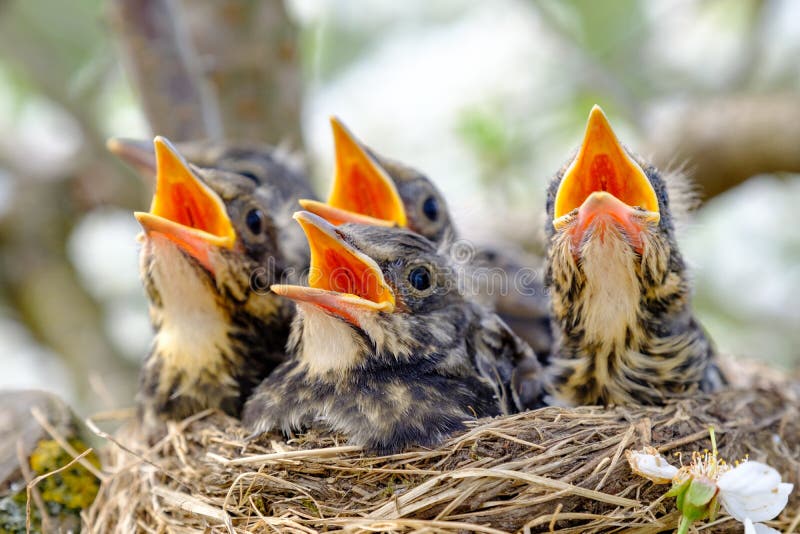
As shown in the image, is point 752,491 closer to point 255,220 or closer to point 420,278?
point 420,278

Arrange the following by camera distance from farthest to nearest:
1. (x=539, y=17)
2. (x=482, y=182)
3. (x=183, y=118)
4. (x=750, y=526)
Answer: (x=482, y=182) → (x=539, y=17) → (x=183, y=118) → (x=750, y=526)

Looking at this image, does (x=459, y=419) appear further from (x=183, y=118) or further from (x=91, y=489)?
(x=183, y=118)

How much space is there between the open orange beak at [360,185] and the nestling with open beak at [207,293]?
0.30 meters

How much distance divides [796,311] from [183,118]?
4036 mm

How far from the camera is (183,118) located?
8.86 feet

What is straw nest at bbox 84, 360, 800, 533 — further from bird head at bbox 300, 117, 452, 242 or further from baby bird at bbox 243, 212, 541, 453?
bird head at bbox 300, 117, 452, 242

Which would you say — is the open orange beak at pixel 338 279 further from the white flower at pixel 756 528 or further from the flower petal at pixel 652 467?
the white flower at pixel 756 528

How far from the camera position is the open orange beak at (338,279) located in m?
1.73

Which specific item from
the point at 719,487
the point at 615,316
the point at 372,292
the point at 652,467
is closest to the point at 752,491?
the point at 719,487

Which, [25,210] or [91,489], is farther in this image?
[25,210]

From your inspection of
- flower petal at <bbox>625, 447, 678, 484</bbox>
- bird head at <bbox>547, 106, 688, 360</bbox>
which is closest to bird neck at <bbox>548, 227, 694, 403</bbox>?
bird head at <bbox>547, 106, 688, 360</bbox>

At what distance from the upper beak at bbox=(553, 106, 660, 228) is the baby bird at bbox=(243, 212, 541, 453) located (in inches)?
14.1

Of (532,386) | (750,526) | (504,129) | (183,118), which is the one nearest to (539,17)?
(504,129)

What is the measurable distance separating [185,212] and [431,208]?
0.81m
